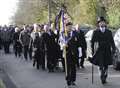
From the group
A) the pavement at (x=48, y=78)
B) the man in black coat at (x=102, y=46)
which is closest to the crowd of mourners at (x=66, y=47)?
the man in black coat at (x=102, y=46)

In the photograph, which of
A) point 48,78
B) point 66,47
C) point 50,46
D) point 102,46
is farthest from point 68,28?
point 50,46

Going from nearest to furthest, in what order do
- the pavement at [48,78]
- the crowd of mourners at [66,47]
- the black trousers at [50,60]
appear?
the crowd of mourners at [66,47]
the pavement at [48,78]
the black trousers at [50,60]

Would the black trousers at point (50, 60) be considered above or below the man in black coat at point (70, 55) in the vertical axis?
below

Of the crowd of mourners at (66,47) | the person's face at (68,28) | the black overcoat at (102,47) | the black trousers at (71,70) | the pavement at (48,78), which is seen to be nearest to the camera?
the black trousers at (71,70)

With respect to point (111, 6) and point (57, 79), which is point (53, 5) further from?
point (57, 79)

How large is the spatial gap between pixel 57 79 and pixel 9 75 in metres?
2.64

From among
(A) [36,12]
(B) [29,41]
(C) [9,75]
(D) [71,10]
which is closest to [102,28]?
(C) [9,75]

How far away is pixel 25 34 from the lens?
85.3ft

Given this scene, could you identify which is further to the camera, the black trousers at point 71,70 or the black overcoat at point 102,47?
the black overcoat at point 102,47

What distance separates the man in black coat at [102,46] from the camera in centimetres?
1510

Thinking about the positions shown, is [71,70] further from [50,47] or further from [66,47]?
[50,47]

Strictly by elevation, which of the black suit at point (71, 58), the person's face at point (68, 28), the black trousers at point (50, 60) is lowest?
the black trousers at point (50, 60)

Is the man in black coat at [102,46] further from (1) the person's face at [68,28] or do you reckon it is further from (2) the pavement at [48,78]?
(1) the person's face at [68,28]

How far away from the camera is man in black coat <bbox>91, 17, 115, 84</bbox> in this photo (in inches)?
595
